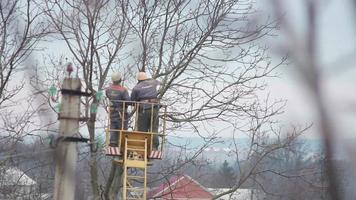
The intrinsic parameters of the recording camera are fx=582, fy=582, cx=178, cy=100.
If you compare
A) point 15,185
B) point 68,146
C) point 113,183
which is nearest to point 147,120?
point 68,146

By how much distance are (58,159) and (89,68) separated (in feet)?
29.2

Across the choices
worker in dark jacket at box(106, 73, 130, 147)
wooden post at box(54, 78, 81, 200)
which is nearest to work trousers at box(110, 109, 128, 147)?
worker in dark jacket at box(106, 73, 130, 147)

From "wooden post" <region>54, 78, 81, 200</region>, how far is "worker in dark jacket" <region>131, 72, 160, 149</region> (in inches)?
137

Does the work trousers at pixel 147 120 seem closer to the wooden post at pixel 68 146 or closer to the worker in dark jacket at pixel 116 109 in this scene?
the worker in dark jacket at pixel 116 109

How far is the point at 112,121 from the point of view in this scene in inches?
432

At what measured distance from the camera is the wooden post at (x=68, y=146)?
6400 mm

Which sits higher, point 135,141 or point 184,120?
point 184,120

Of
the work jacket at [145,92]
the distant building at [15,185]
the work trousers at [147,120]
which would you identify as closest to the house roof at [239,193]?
the distant building at [15,185]

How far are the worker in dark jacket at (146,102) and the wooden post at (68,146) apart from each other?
137 inches

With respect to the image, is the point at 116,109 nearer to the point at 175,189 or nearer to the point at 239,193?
the point at 175,189

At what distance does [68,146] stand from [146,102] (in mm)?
4248

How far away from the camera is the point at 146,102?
10812 millimetres

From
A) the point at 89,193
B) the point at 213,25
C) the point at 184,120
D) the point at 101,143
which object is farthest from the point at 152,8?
the point at 89,193

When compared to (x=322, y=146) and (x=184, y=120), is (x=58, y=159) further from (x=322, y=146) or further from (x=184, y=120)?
(x=184, y=120)
